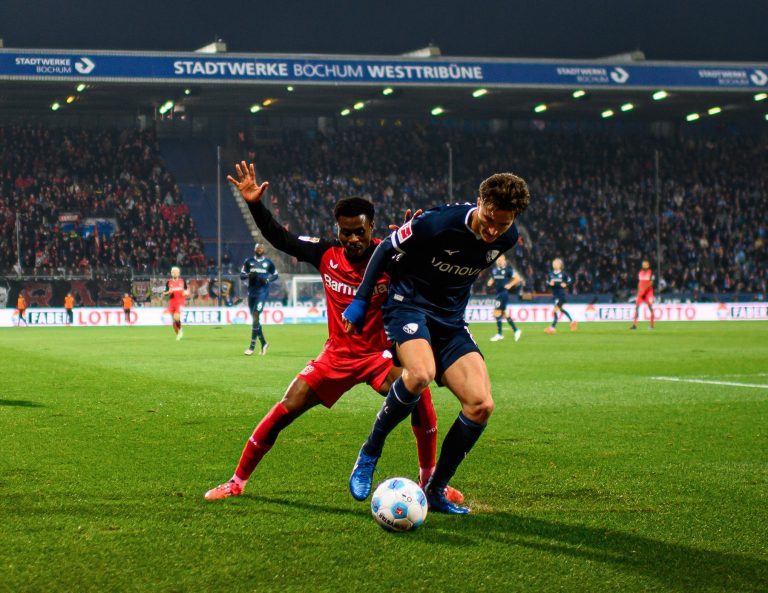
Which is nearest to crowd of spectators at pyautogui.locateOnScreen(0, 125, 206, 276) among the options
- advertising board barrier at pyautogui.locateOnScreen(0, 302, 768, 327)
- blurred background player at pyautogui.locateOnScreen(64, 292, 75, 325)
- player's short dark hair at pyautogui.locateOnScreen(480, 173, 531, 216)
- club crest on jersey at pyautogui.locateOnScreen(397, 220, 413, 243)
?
blurred background player at pyautogui.locateOnScreen(64, 292, 75, 325)

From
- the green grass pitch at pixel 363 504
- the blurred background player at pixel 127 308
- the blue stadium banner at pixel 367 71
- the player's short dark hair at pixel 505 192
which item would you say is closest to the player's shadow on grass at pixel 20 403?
the green grass pitch at pixel 363 504

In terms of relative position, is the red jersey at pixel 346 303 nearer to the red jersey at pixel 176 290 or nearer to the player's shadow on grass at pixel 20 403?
the player's shadow on grass at pixel 20 403

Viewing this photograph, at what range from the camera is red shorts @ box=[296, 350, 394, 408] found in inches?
260

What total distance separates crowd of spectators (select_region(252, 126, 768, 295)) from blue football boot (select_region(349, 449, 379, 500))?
37.6m

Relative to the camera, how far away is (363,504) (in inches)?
250

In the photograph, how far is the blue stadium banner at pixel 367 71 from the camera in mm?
41031

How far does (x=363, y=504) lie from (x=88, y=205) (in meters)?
41.0

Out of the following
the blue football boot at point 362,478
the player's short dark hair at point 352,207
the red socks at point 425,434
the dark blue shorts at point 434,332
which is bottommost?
the blue football boot at point 362,478

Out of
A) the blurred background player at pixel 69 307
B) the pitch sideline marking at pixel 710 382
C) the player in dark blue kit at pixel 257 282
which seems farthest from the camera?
the blurred background player at pixel 69 307

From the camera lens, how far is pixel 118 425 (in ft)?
32.4

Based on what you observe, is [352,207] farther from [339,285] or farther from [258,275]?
[258,275]

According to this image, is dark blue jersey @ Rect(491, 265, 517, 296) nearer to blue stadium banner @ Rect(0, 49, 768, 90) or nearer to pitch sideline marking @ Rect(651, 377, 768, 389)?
pitch sideline marking @ Rect(651, 377, 768, 389)

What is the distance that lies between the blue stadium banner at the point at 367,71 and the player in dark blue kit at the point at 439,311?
37462mm

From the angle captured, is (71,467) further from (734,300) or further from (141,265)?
(734,300)
